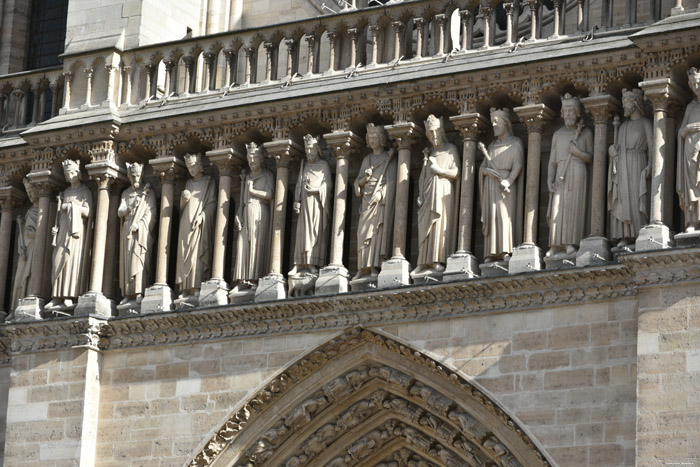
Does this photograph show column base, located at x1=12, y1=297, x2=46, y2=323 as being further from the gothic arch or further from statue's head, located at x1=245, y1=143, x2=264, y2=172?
statue's head, located at x1=245, y1=143, x2=264, y2=172

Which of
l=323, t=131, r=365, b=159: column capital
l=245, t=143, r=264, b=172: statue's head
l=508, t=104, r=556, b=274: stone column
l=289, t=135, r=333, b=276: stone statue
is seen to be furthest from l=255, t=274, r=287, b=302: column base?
l=508, t=104, r=556, b=274: stone column

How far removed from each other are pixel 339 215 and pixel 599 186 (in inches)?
107

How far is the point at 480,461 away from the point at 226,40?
5.38m

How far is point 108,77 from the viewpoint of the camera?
21266 millimetres

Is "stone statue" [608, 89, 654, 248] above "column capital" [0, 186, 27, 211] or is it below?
below

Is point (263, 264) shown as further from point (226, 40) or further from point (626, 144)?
point (626, 144)

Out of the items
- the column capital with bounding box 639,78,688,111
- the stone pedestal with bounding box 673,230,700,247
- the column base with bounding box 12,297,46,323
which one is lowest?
the stone pedestal with bounding box 673,230,700,247

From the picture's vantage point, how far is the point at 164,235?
66.9 ft

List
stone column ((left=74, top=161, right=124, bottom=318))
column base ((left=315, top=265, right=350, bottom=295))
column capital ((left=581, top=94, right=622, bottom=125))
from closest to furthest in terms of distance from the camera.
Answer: column capital ((left=581, top=94, right=622, bottom=125)), column base ((left=315, top=265, right=350, bottom=295)), stone column ((left=74, top=161, right=124, bottom=318))

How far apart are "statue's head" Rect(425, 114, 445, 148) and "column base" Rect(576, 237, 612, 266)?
1.98 m

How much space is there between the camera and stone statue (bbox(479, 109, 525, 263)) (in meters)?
18.5

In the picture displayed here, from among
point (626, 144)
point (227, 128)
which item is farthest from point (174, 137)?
point (626, 144)

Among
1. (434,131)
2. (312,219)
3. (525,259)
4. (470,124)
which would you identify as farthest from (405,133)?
(525,259)

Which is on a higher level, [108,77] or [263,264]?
[108,77]
